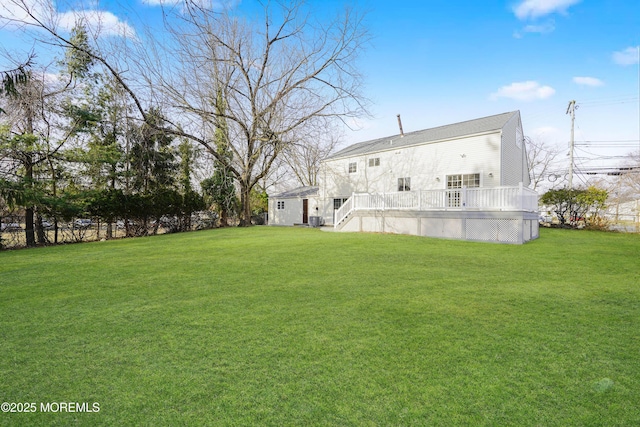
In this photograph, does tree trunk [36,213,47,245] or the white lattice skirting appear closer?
the white lattice skirting

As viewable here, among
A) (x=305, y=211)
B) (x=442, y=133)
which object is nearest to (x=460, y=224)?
(x=442, y=133)

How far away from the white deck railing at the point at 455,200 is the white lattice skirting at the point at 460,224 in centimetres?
22

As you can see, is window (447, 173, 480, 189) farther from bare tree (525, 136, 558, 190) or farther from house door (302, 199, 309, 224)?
bare tree (525, 136, 558, 190)

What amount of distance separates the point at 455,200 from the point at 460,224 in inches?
46.4

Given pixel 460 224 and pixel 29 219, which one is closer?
pixel 460 224

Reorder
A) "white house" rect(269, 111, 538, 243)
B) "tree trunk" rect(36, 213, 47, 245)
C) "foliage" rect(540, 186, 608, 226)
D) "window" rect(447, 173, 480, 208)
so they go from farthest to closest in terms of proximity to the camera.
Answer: "foliage" rect(540, 186, 608, 226) → "window" rect(447, 173, 480, 208) → "tree trunk" rect(36, 213, 47, 245) → "white house" rect(269, 111, 538, 243)

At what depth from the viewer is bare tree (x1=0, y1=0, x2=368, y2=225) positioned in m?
15.6

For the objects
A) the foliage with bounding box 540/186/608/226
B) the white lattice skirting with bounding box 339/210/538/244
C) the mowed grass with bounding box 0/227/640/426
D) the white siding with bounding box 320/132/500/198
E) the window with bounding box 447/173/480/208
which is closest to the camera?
the mowed grass with bounding box 0/227/640/426

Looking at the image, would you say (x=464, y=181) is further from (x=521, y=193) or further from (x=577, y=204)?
(x=577, y=204)

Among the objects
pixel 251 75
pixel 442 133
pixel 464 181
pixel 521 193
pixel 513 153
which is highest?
pixel 251 75

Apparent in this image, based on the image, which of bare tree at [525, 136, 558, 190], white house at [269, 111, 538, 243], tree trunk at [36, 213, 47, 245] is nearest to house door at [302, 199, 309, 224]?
white house at [269, 111, 538, 243]

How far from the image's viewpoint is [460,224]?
36.4 feet

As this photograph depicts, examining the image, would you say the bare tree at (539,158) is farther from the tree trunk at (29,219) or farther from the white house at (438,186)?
the tree trunk at (29,219)

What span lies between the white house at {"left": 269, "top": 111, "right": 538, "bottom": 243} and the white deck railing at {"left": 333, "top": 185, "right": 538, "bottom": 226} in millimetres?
30
